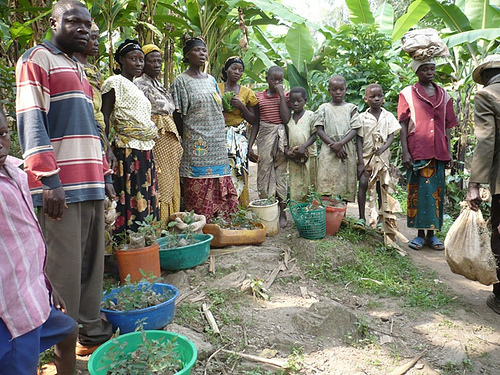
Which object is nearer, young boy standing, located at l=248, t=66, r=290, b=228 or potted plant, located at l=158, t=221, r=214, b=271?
potted plant, located at l=158, t=221, r=214, b=271

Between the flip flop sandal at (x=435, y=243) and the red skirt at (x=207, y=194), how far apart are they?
7.77 feet

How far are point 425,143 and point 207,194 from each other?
2373mm

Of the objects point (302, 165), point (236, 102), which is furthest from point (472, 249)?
point (236, 102)

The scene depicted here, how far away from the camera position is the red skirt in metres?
4.26

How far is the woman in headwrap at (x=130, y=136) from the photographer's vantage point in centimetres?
336

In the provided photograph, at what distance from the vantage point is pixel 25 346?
1495mm

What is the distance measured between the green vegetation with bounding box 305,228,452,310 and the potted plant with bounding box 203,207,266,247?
1.97ft

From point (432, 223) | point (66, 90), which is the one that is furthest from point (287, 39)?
point (66, 90)

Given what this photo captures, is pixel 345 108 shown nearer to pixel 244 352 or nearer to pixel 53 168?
pixel 244 352

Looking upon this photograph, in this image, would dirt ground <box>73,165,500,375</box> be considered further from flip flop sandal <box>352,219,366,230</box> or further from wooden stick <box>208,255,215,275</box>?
flip flop sandal <box>352,219,366,230</box>

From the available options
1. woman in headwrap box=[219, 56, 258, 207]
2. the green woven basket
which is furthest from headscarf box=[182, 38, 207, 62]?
the green woven basket

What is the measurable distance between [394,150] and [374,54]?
1.69m

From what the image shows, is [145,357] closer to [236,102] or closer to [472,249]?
[472,249]

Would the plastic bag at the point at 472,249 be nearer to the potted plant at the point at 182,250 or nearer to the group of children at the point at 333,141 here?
the group of children at the point at 333,141
